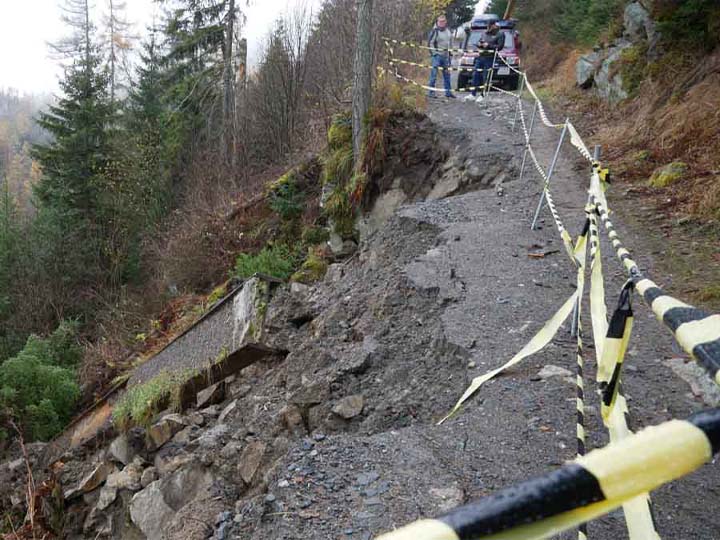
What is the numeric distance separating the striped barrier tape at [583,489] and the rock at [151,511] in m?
4.54

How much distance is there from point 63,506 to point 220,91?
51.1 feet

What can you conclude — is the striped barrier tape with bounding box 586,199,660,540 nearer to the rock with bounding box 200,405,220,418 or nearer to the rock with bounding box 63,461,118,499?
the rock with bounding box 200,405,220,418

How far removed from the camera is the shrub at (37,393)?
1049 cm

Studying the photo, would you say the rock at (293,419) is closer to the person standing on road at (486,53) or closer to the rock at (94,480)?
the rock at (94,480)

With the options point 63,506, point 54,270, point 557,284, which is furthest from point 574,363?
point 54,270

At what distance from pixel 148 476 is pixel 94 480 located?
152 cm

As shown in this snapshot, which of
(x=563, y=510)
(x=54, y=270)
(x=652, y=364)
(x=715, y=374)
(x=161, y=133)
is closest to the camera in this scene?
(x=563, y=510)

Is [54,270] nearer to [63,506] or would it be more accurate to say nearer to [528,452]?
[63,506]

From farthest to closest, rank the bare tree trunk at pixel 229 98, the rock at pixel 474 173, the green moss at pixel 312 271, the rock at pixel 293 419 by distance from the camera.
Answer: the bare tree trunk at pixel 229 98, the green moss at pixel 312 271, the rock at pixel 474 173, the rock at pixel 293 419

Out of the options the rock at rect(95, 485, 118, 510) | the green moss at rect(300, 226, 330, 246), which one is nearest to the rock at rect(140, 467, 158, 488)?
the rock at rect(95, 485, 118, 510)

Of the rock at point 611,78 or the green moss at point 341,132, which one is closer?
the rock at point 611,78

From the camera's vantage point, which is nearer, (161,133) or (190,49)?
(190,49)

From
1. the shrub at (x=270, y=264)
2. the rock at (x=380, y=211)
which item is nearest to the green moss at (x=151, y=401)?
the shrub at (x=270, y=264)

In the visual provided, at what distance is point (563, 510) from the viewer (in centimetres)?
79
